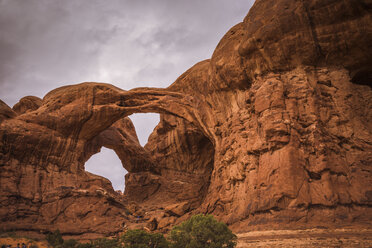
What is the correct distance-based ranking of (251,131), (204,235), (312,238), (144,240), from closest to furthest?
(312,238) → (204,235) → (144,240) → (251,131)

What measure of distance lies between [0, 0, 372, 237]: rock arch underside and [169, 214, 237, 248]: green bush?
1.78 meters

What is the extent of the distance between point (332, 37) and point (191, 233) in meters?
11.4

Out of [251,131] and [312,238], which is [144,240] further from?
[251,131]

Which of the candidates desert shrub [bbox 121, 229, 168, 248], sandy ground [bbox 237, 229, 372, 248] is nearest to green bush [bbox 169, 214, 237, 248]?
sandy ground [bbox 237, 229, 372, 248]

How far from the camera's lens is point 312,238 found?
11742mm

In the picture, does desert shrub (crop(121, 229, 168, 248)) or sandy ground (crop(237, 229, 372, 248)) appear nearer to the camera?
sandy ground (crop(237, 229, 372, 248))

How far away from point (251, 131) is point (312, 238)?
6674mm

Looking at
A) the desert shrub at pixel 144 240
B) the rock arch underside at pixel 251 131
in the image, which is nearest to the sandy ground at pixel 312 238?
the rock arch underside at pixel 251 131

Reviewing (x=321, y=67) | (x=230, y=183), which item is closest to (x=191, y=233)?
(x=230, y=183)

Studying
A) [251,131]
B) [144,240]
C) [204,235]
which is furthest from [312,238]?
[144,240]

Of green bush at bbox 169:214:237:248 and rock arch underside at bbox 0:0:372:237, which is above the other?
rock arch underside at bbox 0:0:372:237

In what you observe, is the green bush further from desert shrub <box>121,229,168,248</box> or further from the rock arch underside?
the rock arch underside

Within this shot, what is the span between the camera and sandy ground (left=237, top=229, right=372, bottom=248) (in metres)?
11.0

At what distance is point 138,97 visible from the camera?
27812 millimetres
